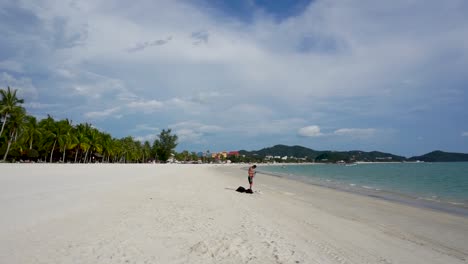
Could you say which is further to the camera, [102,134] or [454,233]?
[102,134]

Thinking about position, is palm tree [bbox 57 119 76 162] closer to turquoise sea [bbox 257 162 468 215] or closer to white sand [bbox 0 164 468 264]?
turquoise sea [bbox 257 162 468 215]

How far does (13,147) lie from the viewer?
5725 cm

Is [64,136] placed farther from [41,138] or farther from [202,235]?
[202,235]

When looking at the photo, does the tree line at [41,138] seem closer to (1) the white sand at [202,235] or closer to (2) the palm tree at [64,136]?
(2) the palm tree at [64,136]

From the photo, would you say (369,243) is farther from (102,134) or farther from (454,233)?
(102,134)

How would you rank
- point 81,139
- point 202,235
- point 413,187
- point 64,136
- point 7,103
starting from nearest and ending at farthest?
point 202,235, point 413,187, point 7,103, point 64,136, point 81,139

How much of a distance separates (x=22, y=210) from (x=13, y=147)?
55408mm

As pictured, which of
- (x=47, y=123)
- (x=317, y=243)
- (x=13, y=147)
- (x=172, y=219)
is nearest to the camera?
(x=317, y=243)

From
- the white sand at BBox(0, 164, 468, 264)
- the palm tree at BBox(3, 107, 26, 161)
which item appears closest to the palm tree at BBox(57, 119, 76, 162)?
the palm tree at BBox(3, 107, 26, 161)

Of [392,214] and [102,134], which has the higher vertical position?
[102,134]

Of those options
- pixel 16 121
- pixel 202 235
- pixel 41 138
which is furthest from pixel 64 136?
pixel 202 235

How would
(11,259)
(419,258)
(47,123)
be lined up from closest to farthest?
(11,259) → (419,258) → (47,123)

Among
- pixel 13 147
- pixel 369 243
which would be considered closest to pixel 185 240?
pixel 369 243

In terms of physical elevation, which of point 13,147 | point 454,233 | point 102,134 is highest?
point 102,134
